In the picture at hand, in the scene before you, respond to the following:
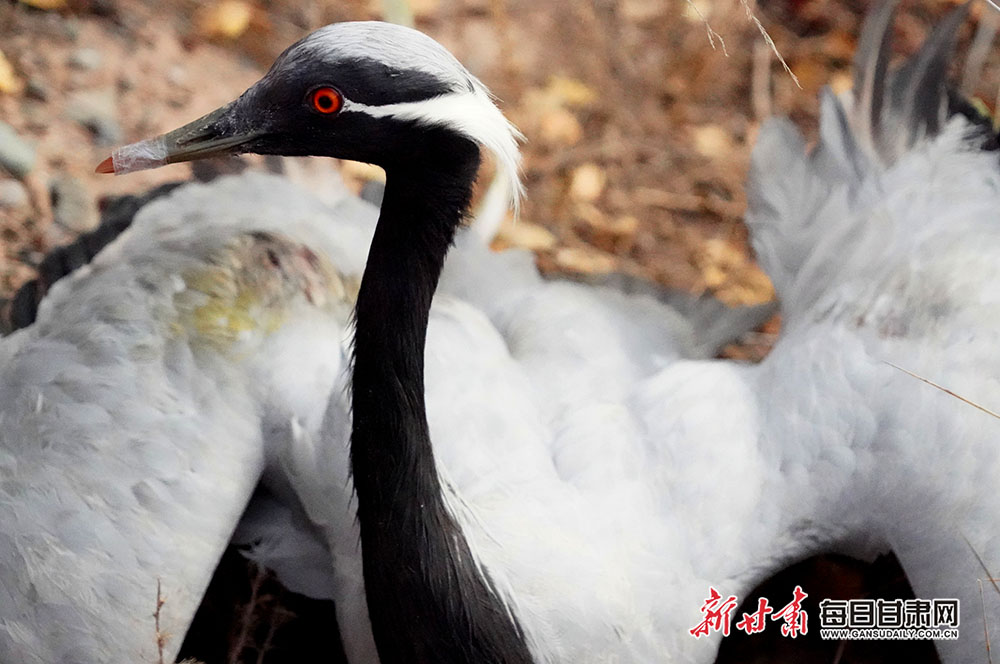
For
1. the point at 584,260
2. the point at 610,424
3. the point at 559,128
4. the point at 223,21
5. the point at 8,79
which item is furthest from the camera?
the point at 559,128

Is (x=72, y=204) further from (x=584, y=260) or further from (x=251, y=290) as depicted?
(x=584, y=260)

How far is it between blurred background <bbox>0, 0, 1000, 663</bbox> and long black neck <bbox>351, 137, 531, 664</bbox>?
1404 mm

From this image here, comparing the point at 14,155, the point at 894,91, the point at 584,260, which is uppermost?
the point at 894,91

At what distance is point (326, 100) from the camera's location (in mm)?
1715

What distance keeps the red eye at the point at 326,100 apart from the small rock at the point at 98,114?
6.95ft

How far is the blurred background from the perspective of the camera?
3496 millimetres

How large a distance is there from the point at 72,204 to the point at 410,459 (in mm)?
1994

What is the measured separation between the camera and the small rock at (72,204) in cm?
333

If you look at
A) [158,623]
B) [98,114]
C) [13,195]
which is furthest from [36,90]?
[158,623]

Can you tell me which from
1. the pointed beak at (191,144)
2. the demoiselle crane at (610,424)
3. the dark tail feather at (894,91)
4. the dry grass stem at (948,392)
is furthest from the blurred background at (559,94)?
the pointed beak at (191,144)

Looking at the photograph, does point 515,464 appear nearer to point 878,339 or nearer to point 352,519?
point 352,519

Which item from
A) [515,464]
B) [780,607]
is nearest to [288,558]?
[515,464]

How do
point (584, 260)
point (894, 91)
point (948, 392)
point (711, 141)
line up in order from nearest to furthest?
point (948, 392) → point (894, 91) → point (584, 260) → point (711, 141)

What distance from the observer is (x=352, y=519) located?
2.26m
